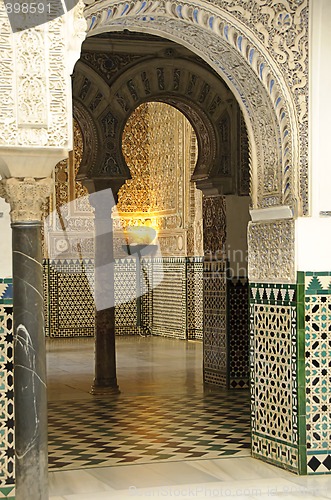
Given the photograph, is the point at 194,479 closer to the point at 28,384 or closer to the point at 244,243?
the point at 28,384

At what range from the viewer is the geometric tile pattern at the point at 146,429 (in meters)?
5.42

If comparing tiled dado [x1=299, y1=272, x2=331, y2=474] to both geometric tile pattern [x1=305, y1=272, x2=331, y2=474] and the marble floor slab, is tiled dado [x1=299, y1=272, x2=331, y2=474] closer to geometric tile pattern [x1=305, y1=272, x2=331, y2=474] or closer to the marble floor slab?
geometric tile pattern [x1=305, y1=272, x2=331, y2=474]

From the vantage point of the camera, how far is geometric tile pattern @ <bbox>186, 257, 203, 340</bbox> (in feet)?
38.8

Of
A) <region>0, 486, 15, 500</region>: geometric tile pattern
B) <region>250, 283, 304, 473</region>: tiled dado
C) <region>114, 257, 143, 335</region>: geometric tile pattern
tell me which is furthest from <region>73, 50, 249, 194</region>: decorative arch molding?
<region>114, 257, 143, 335</region>: geometric tile pattern

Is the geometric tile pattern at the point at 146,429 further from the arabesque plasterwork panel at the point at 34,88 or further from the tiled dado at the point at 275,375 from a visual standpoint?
the arabesque plasterwork panel at the point at 34,88

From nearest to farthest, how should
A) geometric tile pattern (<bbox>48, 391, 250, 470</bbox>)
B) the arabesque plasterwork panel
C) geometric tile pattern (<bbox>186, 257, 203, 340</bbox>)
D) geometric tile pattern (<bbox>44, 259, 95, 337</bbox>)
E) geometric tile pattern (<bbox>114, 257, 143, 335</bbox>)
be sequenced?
1. the arabesque plasterwork panel
2. geometric tile pattern (<bbox>48, 391, 250, 470</bbox>)
3. geometric tile pattern (<bbox>186, 257, 203, 340</bbox>)
4. geometric tile pattern (<bbox>44, 259, 95, 337</bbox>)
5. geometric tile pattern (<bbox>114, 257, 143, 335</bbox>)

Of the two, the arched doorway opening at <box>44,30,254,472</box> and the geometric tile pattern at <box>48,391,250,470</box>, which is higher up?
the arched doorway opening at <box>44,30,254,472</box>

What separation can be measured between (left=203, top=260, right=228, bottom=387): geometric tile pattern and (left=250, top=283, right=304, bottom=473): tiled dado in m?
2.60

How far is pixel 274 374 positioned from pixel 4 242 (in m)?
1.68

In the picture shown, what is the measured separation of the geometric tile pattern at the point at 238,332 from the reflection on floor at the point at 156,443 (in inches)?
7.3

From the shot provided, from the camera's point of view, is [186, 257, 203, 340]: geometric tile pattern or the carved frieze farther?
[186, 257, 203, 340]: geometric tile pattern

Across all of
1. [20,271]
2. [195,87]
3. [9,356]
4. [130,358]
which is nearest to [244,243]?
[195,87]

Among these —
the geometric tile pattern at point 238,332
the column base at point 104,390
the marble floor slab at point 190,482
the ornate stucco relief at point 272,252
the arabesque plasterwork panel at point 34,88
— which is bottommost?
the column base at point 104,390

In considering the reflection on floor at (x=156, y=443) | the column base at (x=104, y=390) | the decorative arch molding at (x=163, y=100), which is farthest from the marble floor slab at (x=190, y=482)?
the decorative arch molding at (x=163, y=100)
